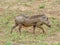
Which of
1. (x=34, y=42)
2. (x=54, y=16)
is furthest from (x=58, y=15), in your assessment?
(x=34, y=42)

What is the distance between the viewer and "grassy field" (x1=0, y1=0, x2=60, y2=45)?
13.6 metres

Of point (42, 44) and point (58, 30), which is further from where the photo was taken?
point (58, 30)

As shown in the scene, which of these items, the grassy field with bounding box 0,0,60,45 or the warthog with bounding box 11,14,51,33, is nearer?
the grassy field with bounding box 0,0,60,45

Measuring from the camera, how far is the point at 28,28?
1593cm

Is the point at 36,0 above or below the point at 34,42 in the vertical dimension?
below

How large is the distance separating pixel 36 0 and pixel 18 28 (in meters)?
5.28

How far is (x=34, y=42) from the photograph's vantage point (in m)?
13.3

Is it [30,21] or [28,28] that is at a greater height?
[30,21]

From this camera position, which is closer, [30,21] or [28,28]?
[30,21]

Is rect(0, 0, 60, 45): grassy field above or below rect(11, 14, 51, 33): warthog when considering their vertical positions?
below

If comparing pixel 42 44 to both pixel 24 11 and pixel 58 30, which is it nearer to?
pixel 58 30

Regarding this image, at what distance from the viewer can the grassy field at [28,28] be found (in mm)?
13609

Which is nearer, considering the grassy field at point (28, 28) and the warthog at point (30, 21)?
the grassy field at point (28, 28)

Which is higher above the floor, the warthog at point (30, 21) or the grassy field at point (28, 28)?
the warthog at point (30, 21)
